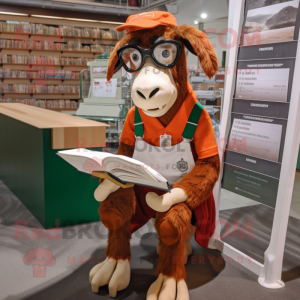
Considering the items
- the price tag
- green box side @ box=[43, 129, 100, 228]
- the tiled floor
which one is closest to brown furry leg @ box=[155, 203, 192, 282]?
the price tag

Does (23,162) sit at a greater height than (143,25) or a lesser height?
lesser

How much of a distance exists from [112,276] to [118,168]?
1.84 ft

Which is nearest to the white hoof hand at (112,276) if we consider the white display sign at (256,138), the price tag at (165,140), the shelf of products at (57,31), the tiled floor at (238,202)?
the price tag at (165,140)

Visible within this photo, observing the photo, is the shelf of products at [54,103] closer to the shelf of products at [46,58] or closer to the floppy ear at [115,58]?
the shelf of products at [46,58]

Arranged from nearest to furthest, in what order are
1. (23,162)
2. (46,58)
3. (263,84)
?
(263,84) < (23,162) < (46,58)

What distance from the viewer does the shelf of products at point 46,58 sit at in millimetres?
7223

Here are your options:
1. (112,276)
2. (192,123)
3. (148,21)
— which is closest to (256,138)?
(192,123)

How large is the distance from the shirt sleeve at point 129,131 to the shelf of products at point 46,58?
647 centimetres

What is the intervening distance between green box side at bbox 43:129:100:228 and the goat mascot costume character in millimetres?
690

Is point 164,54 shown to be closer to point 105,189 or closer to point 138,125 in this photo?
point 138,125

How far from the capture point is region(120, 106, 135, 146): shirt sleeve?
5.04 feet

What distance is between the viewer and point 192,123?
4.55 ft

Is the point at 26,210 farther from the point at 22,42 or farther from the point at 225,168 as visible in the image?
the point at 22,42

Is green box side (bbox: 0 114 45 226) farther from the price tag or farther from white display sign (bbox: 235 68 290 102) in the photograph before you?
white display sign (bbox: 235 68 290 102)
